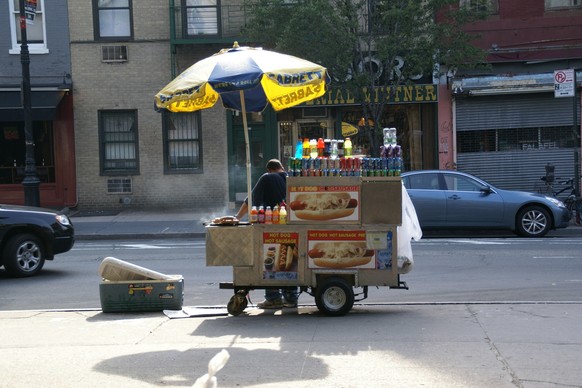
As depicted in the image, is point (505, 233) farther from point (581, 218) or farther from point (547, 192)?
point (547, 192)

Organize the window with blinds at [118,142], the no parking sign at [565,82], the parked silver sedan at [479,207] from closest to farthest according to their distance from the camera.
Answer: the parked silver sedan at [479,207]
the no parking sign at [565,82]
the window with blinds at [118,142]

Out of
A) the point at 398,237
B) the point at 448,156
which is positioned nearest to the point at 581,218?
the point at 448,156

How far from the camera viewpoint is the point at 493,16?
2219cm

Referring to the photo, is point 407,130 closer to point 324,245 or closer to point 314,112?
point 314,112

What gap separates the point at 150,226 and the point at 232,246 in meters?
11.7

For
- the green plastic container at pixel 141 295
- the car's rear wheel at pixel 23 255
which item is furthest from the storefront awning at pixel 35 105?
the green plastic container at pixel 141 295

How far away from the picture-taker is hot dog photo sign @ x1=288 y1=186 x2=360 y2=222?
8.42 metres

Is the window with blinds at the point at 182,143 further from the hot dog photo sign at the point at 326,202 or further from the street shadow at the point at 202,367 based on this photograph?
the street shadow at the point at 202,367

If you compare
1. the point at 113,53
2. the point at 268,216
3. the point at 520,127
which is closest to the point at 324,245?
the point at 268,216

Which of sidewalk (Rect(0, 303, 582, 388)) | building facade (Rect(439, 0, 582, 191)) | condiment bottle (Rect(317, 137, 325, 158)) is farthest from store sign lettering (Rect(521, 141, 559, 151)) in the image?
condiment bottle (Rect(317, 137, 325, 158))

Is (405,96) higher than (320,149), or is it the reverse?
(405,96)

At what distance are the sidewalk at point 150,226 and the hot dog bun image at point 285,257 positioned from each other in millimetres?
8315

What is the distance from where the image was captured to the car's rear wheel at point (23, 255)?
12.2m

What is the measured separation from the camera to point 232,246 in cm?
854
